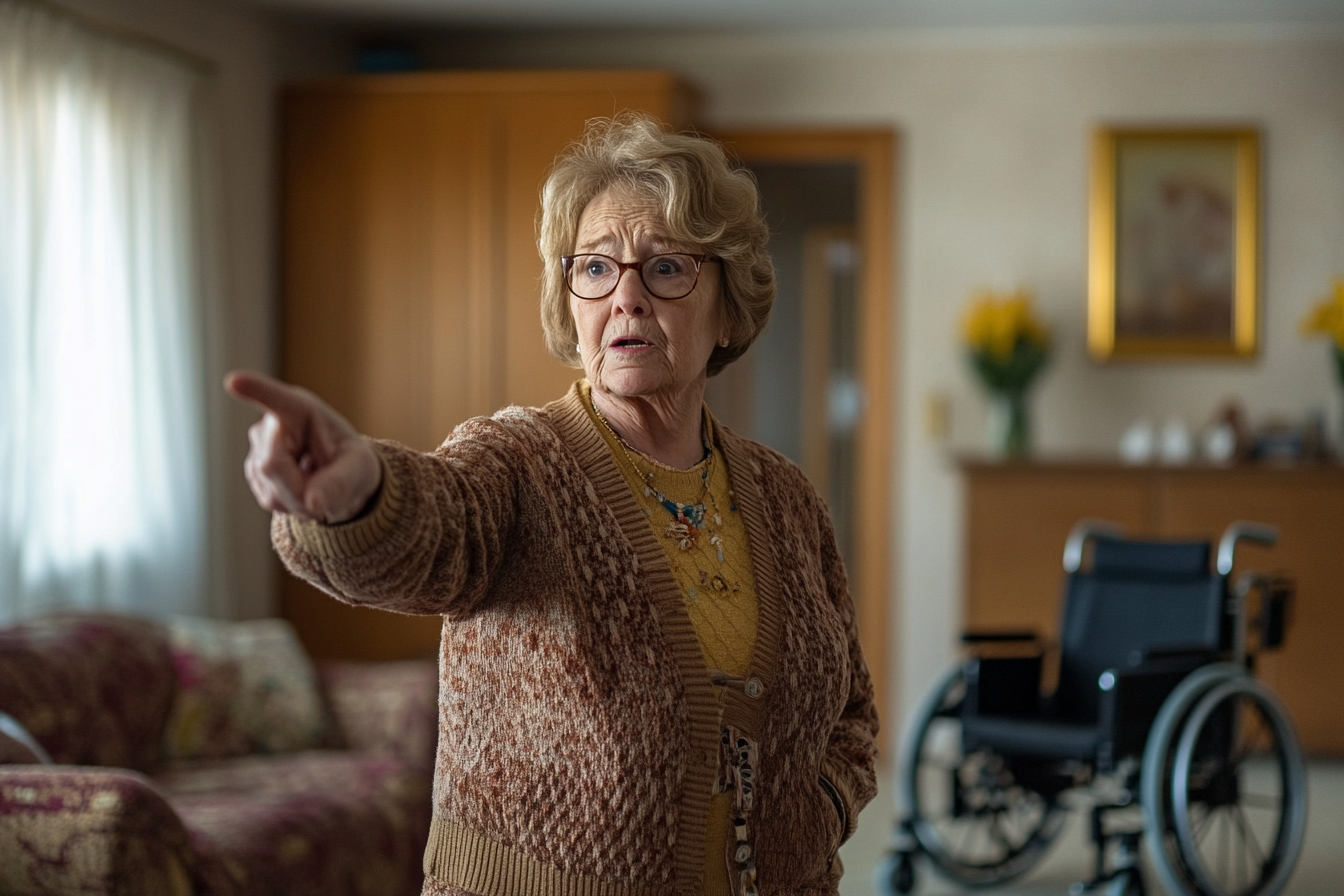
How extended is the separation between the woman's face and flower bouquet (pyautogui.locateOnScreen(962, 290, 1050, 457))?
3.53 m

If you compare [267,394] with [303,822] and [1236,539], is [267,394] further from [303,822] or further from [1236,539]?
[1236,539]

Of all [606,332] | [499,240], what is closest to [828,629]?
[606,332]

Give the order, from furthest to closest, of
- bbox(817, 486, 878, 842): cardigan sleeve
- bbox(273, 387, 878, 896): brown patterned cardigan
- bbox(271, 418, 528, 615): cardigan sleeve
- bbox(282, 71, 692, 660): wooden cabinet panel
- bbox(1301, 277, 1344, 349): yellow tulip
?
bbox(282, 71, 692, 660): wooden cabinet panel < bbox(1301, 277, 1344, 349): yellow tulip < bbox(817, 486, 878, 842): cardigan sleeve < bbox(273, 387, 878, 896): brown patterned cardigan < bbox(271, 418, 528, 615): cardigan sleeve

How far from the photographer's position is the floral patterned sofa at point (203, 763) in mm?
2352

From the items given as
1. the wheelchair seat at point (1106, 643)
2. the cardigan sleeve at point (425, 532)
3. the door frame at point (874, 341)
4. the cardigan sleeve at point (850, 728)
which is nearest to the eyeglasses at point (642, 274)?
the cardigan sleeve at point (425, 532)

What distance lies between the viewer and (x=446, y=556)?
1.08m

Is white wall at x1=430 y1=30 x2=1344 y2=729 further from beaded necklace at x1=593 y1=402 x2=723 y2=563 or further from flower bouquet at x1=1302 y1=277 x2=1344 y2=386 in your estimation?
beaded necklace at x1=593 y1=402 x2=723 y2=563

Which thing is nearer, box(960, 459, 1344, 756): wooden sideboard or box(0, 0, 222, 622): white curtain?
box(0, 0, 222, 622): white curtain

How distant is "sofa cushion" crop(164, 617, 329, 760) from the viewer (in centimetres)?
339

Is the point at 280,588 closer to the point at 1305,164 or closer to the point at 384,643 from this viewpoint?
the point at 384,643

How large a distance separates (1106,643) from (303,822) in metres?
2.08

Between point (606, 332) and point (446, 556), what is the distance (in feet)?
1.14

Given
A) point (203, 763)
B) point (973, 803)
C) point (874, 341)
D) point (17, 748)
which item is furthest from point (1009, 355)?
point (17, 748)

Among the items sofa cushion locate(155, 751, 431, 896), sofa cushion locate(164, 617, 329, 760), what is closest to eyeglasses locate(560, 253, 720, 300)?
sofa cushion locate(155, 751, 431, 896)
